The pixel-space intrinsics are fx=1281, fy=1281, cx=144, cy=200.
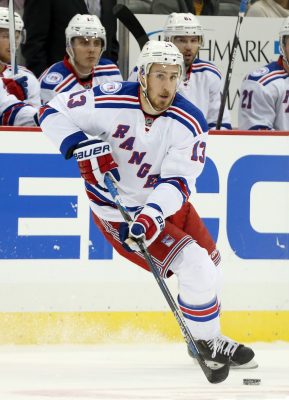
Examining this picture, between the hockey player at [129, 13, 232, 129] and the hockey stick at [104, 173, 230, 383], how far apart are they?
170 cm

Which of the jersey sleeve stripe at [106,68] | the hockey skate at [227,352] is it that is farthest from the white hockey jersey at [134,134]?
the jersey sleeve stripe at [106,68]

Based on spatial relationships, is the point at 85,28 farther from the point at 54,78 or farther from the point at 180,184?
the point at 180,184

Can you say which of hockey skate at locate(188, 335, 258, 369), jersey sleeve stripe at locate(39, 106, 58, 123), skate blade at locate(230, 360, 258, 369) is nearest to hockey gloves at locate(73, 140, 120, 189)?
jersey sleeve stripe at locate(39, 106, 58, 123)

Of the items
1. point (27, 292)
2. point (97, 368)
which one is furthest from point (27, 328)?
point (97, 368)

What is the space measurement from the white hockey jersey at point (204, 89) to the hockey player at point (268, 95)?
5.0 inches

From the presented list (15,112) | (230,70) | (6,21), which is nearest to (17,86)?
(15,112)

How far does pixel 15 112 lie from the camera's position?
20.2ft

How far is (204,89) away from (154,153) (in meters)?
Answer: 1.79

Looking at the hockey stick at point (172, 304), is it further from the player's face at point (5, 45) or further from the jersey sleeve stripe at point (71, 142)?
the player's face at point (5, 45)

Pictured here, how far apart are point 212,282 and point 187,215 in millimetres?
411

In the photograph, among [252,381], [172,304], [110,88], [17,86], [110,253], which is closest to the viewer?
[252,381]

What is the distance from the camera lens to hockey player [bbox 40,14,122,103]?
6602 millimetres

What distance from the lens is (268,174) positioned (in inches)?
237

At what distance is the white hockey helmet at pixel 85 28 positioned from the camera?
661 cm
